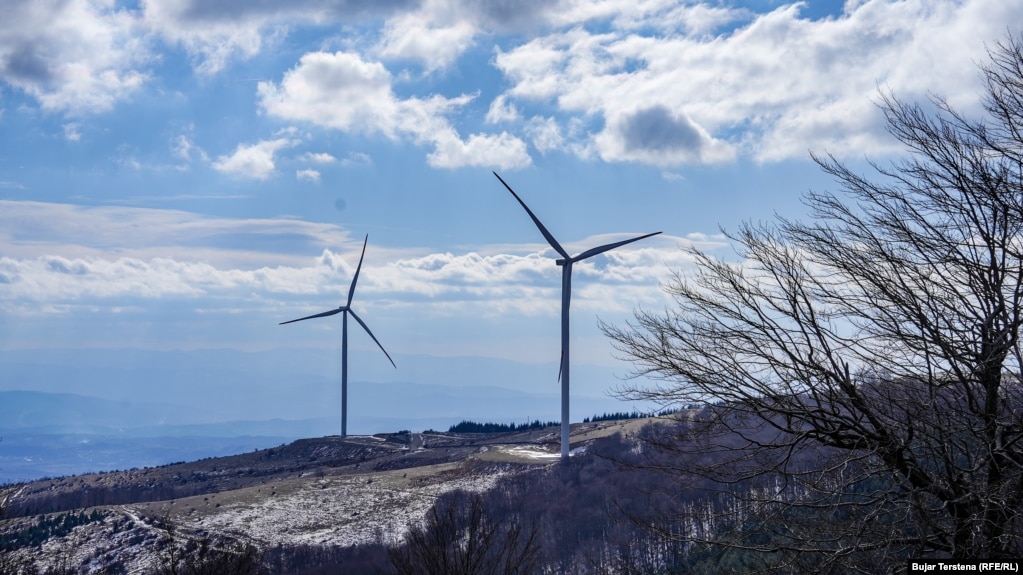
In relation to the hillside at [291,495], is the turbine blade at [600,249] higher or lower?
higher

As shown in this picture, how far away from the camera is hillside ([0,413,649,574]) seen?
95938 millimetres

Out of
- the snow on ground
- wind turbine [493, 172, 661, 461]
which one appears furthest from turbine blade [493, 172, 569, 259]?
the snow on ground

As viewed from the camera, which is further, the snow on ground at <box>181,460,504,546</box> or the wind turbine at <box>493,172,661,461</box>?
the snow on ground at <box>181,460,504,546</box>

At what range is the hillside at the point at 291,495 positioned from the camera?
3777 inches

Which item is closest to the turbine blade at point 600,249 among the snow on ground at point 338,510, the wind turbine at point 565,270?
the wind turbine at point 565,270

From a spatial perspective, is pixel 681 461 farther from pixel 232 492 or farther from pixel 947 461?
pixel 232 492

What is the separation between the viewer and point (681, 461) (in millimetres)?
15438

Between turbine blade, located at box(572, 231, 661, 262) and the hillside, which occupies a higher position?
turbine blade, located at box(572, 231, 661, 262)

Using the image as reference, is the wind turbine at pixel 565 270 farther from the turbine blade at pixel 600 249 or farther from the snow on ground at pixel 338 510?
the snow on ground at pixel 338 510

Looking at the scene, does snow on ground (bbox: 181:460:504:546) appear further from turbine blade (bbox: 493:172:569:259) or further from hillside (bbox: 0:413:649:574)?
turbine blade (bbox: 493:172:569:259)

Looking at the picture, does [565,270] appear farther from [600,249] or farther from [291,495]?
[291,495]

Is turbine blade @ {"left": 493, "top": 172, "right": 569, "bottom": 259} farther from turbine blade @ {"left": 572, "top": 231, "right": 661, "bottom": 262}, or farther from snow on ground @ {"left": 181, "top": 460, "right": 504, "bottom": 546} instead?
snow on ground @ {"left": 181, "top": 460, "right": 504, "bottom": 546}

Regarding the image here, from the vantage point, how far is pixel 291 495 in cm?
12138

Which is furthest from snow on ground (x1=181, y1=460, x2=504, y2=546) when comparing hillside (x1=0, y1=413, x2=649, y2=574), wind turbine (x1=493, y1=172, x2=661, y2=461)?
wind turbine (x1=493, y1=172, x2=661, y2=461)
